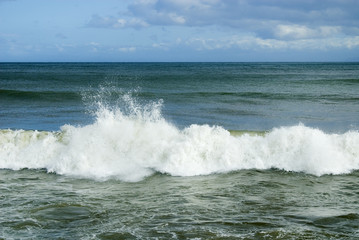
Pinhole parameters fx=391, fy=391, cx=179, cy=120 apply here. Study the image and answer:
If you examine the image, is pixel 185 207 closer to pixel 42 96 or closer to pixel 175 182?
pixel 175 182

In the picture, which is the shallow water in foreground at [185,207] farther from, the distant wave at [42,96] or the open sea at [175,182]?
the distant wave at [42,96]

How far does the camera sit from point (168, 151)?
11.5 meters

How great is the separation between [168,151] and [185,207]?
12.8 feet

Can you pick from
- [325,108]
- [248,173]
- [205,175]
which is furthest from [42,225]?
[325,108]

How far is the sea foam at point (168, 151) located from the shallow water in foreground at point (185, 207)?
1.97 ft

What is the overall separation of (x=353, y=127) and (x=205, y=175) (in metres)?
9.92

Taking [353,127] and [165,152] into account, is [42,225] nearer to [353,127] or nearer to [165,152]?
[165,152]

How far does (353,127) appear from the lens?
17.4 metres

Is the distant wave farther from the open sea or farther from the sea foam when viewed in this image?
the sea foam

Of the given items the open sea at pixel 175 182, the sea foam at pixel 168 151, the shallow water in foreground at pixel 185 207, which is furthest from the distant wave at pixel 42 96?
the shallow water in foreground at pixel 185 207

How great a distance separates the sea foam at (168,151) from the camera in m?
10.9

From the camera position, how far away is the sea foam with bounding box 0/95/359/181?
10906mm

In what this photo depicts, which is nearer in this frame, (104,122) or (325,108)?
(104,122)

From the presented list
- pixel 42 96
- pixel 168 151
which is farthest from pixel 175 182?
pixel 42 96
